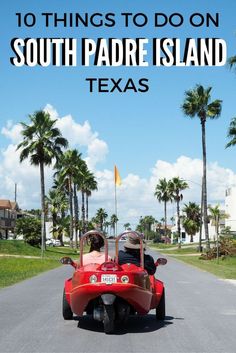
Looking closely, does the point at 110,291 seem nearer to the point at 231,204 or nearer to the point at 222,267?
the point at 222,267

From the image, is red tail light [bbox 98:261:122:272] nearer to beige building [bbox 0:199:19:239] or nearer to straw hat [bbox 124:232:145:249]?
straw hat [bbox 124:232:145:249]

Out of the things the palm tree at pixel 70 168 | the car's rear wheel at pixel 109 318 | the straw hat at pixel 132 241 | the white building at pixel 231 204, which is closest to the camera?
the car's rear wheel at pixel 109 318

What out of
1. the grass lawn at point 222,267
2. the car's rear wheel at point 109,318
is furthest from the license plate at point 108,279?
the grass lawn at point 222,267

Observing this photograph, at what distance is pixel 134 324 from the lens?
34.0 feet

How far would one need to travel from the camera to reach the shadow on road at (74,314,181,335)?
31.7ft

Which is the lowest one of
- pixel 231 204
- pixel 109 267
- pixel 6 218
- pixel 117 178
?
pixel 109 267

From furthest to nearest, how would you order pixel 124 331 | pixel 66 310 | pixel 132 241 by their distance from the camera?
pixel 66 310 < pixel 132 241 < pixel 124 331

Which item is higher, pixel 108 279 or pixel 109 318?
pixel 108 279

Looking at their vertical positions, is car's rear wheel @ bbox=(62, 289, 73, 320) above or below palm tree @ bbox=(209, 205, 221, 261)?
below

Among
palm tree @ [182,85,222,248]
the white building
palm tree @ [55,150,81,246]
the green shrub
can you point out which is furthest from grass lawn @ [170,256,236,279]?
the white building

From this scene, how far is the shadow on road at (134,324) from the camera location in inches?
380

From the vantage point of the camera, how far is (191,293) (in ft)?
56.9

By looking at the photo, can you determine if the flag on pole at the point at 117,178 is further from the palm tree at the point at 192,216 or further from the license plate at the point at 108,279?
the palm tree at the point at 192,216

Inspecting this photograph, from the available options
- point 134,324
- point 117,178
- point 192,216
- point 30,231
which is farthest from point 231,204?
point 134,324
